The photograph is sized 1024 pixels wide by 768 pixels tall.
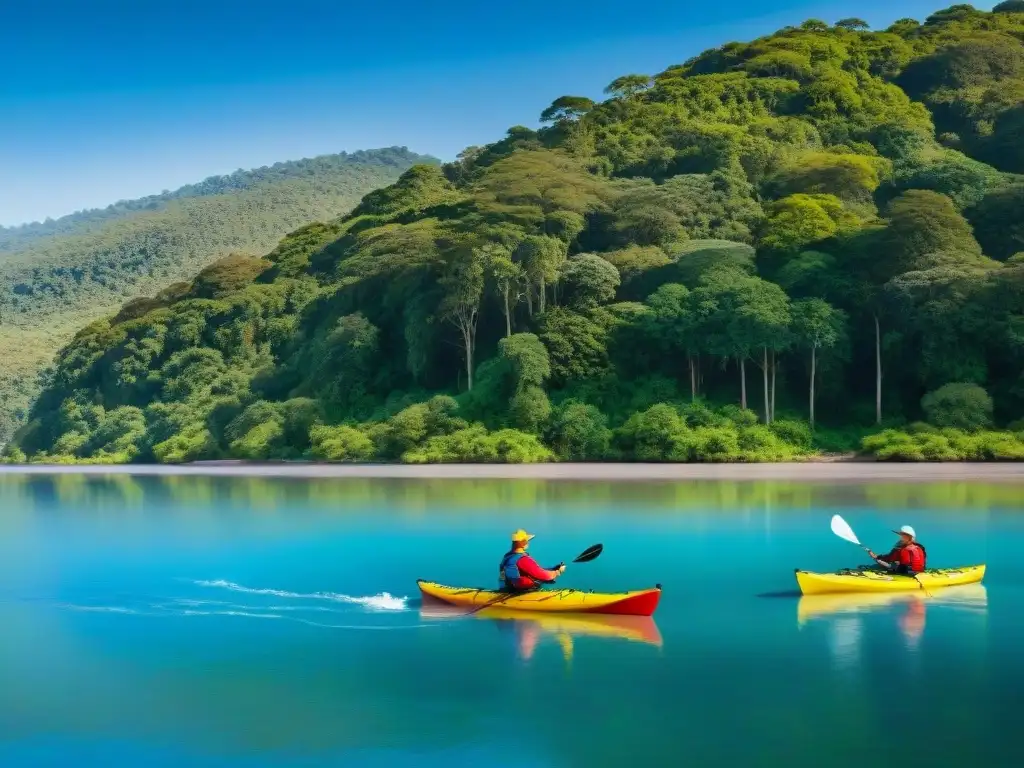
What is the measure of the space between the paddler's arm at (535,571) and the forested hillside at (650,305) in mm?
27146

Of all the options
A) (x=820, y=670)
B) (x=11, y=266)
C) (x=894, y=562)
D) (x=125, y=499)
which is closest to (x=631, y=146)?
(x=125, y=499)

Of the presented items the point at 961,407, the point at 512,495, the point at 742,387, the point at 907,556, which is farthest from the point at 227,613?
the point at 961,407

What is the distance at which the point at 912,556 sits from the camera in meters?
17.4

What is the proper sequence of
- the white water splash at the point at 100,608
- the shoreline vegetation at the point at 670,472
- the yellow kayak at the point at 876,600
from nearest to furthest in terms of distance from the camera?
1. the yellow kayak at the point at 876,600
2. the white water splash at the point at 100,608
3. the shoreline vegetation at the point at 670,472

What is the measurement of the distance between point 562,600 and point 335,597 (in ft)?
14.6

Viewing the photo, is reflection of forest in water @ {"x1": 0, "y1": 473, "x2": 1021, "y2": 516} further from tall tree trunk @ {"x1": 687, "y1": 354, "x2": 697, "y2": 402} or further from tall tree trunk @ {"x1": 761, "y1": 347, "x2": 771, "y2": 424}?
tall tree trunk @ {"x1": 687, "y1": 354, "x2": 697, "y2": 402}

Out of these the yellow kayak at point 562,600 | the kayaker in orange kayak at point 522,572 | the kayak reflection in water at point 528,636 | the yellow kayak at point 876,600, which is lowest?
the yellow kayak at point 876,600

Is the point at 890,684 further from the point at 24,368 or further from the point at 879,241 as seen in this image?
the point at 24,368

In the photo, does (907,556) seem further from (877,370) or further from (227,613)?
(877,370)

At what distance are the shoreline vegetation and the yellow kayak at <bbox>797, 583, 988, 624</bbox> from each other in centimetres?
1853

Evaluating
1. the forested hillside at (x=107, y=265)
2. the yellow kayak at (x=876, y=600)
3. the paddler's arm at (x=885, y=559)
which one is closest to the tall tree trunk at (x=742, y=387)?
the paddler's arm at (x=885, y=559)

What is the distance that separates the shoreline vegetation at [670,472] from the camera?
36.5 m

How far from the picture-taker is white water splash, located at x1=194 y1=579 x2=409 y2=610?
17.7 metres

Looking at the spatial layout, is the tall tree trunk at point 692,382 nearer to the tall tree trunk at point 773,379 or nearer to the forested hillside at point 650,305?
the forested hillside at point 650,305
